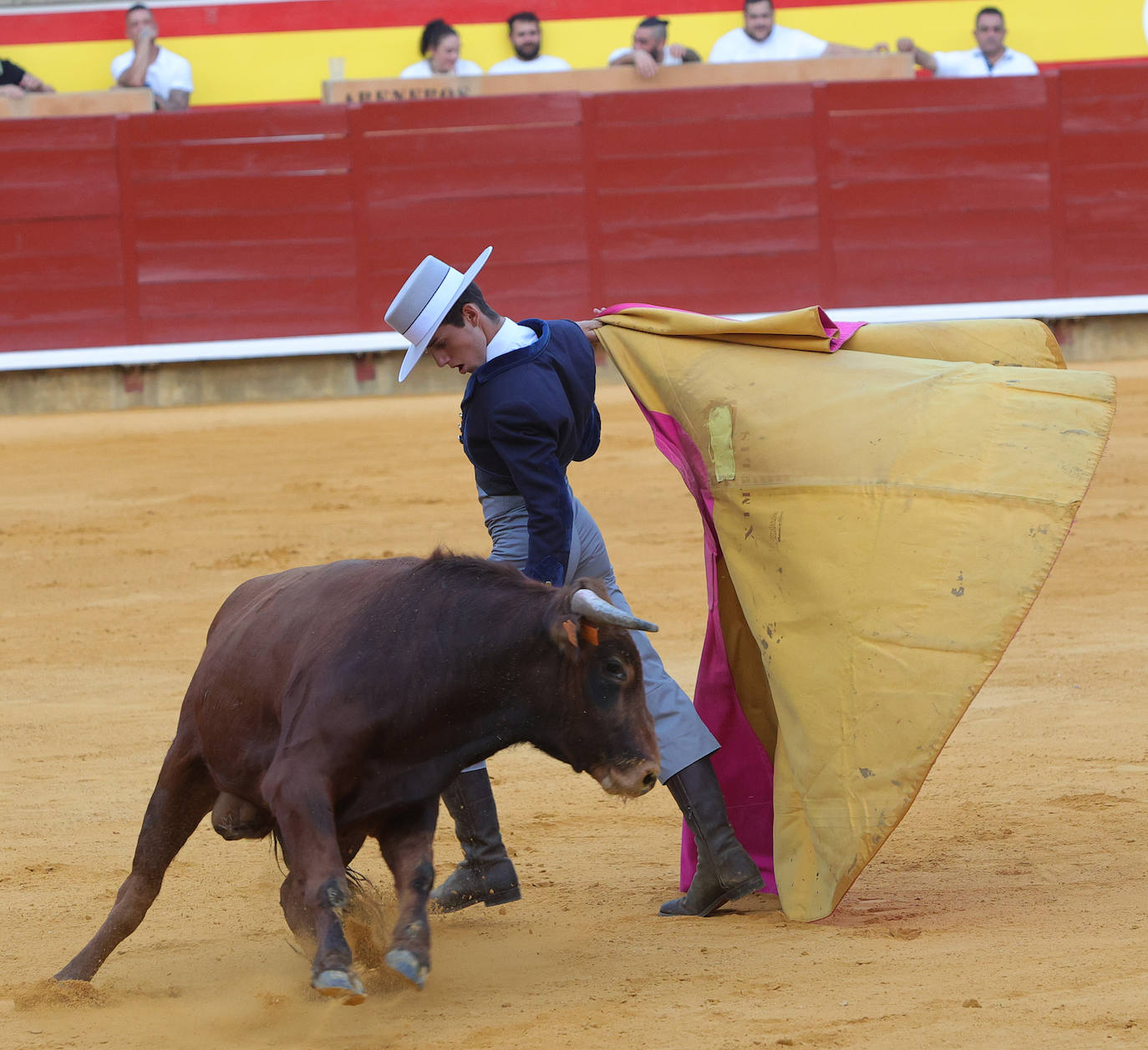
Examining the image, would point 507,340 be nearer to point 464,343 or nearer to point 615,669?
point 464,343

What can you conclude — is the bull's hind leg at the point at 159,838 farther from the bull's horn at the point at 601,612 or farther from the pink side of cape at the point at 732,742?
the pink side of cape at the point at 732,742

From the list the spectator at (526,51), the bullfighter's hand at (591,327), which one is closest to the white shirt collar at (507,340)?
Result: the bullfighter's hand at (591,327)

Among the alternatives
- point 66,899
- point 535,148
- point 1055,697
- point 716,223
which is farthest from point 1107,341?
point 66,899

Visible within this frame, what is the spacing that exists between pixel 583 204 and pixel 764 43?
5.66 feet

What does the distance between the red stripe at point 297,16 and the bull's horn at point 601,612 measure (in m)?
9.55

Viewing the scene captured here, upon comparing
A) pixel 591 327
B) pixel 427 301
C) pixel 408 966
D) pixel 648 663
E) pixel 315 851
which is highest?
pixel 427 301

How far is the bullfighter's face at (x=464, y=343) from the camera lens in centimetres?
321

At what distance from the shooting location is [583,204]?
1105 centimetres

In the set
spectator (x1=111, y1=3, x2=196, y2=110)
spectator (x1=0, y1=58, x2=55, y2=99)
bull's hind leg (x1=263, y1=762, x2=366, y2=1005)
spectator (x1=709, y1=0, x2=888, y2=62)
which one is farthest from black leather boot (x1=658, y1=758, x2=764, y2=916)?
spectator (x1=0, y1=58, x2=55, y2=99)

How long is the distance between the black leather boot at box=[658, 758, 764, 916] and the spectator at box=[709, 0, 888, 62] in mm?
8656

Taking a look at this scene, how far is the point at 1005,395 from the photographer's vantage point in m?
3.34

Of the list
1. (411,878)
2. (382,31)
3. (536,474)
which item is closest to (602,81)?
(382,31)

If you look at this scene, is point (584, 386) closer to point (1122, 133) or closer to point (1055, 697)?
point (1055, 697)

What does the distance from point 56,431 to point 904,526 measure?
7717 millimetres
